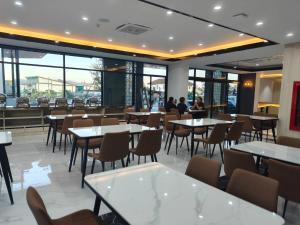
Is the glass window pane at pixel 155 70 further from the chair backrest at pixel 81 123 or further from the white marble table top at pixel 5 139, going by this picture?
the white marble table top at pixel 5 139

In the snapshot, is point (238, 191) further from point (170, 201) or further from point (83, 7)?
point (83, 7)

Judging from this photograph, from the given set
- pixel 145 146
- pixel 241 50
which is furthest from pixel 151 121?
pixel 241 50

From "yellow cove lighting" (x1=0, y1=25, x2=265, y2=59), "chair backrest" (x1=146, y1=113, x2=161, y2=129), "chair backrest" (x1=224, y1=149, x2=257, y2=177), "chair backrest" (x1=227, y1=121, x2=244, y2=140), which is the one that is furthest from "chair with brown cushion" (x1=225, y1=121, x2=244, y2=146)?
"yellow cove lighting" (x1=0, y1=25, x2=265, y2=59)

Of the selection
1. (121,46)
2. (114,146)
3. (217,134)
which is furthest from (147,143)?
(121,46)

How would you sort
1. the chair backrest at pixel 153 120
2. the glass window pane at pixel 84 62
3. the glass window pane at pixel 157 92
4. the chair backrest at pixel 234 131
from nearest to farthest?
the chair backrest at pixel 234 131
the chair backrest at pixel 153 120
the glass window pane at pixel 84 62
the glass window pane at pixel 157 92

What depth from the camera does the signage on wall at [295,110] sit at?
5828 millimetres

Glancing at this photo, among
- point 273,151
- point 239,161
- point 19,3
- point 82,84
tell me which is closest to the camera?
point 239,161

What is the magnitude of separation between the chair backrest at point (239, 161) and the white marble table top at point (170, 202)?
0.98 metres

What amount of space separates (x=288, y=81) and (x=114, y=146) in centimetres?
539

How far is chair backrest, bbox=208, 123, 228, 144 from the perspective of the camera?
14.2ft

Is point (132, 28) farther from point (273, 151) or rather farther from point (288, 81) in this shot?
point (288, 81)

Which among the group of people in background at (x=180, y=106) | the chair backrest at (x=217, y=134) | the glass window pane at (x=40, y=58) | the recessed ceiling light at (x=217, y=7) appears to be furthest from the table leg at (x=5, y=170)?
the group of people in background at (x=180, y=106)

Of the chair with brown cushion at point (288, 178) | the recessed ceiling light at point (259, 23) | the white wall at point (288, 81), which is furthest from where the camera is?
the white wall at point (288, 81)

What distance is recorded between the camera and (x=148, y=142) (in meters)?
3.45
